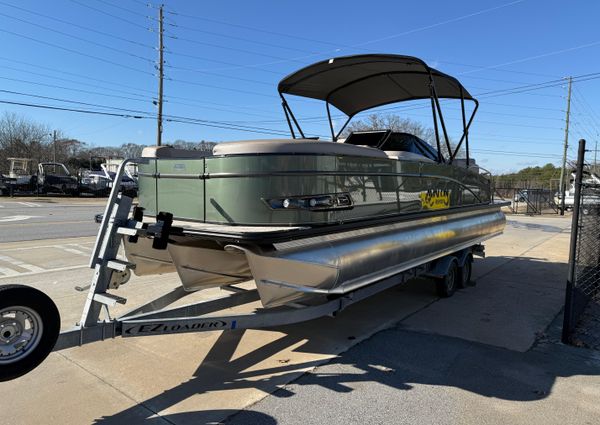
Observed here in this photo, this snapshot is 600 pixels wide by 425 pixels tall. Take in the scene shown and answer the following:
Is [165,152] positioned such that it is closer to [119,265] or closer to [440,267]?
[119,265]

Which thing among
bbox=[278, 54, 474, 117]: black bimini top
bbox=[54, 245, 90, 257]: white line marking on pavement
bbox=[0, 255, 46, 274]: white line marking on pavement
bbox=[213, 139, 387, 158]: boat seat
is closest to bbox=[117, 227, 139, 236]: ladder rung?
bbox=[213, 139, 387, 158]: boat seat

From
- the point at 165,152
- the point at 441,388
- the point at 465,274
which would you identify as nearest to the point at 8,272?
the point at 165,152

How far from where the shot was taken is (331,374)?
3.63 m

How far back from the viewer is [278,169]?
331cm

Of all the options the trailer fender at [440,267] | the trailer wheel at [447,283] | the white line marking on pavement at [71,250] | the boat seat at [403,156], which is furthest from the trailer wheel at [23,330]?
the white line marking on pavement at [71,250]

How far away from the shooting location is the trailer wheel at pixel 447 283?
6016 mm

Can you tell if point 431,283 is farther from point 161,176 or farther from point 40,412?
point 40,412

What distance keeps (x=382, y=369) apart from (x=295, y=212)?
1518 millimetres

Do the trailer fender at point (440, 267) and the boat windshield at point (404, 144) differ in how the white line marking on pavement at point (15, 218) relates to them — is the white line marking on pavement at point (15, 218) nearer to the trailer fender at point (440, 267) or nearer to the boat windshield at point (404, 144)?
the boat windshield at point (404, 144)

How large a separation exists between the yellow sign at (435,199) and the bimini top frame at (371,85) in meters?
0.51

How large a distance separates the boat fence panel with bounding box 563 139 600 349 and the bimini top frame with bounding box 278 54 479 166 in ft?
5.53

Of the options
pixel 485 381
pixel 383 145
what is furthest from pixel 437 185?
pixel 485 381

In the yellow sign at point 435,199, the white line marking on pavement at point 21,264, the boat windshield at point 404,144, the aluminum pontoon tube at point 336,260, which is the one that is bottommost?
the white line marking on pavement at point 21,264

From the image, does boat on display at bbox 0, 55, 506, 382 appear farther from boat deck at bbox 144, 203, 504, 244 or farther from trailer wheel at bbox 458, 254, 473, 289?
trailer wheel at bbox 458, 254, 473, 289
